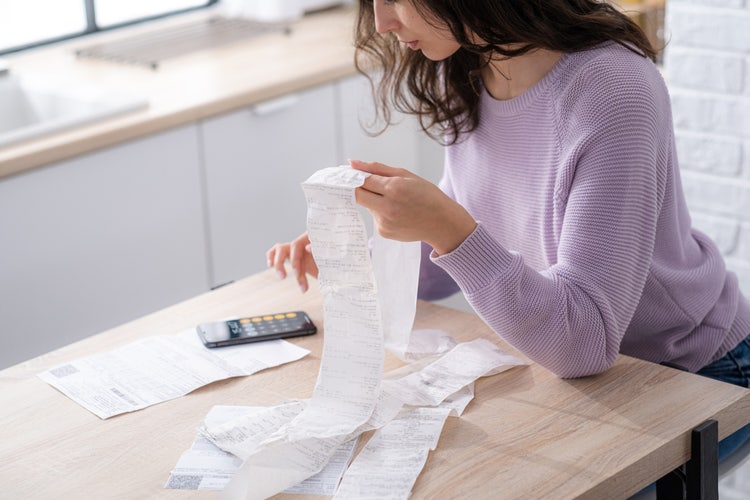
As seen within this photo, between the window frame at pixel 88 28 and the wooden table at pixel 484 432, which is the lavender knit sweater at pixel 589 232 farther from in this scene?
the window frame at pixel 88 28

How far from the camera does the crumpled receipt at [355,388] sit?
1.16m

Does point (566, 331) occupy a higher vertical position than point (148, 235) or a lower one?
higher

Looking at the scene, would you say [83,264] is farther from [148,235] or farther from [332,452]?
[332,452]

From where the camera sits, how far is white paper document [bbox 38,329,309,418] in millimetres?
1352

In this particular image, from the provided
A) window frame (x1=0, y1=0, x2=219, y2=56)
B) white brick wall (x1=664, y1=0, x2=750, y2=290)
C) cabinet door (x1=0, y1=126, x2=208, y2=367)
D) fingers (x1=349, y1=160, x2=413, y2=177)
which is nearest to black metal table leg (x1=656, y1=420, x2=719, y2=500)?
fingers (x1=349, y1=160, x2=413, y2=177)

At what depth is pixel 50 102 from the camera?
2.56 metres

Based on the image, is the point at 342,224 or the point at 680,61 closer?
the point at 342,224

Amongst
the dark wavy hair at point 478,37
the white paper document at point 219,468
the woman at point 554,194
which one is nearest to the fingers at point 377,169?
the woman at point 554,194

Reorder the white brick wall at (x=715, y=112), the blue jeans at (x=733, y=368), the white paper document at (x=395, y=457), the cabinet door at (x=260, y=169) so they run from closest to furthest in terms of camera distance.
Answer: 1. the white paper document at (x=395, y=457)
2. the blue jeans at (x=733, y=368)
3. the white brick wall at (x=715, y=112)
4. the cabinet door at (x=260, y=169)

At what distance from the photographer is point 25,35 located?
288 centimetres

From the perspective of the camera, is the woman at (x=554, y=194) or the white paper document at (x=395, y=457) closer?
the white paper document at (x=395, y=457)

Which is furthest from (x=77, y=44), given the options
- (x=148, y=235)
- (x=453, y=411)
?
(x=453, y=411)

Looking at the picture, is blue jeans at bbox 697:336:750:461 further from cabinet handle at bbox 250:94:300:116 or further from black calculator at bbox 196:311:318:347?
cabinet handle at bbox 250:94:300:116

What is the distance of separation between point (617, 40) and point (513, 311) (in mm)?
416
